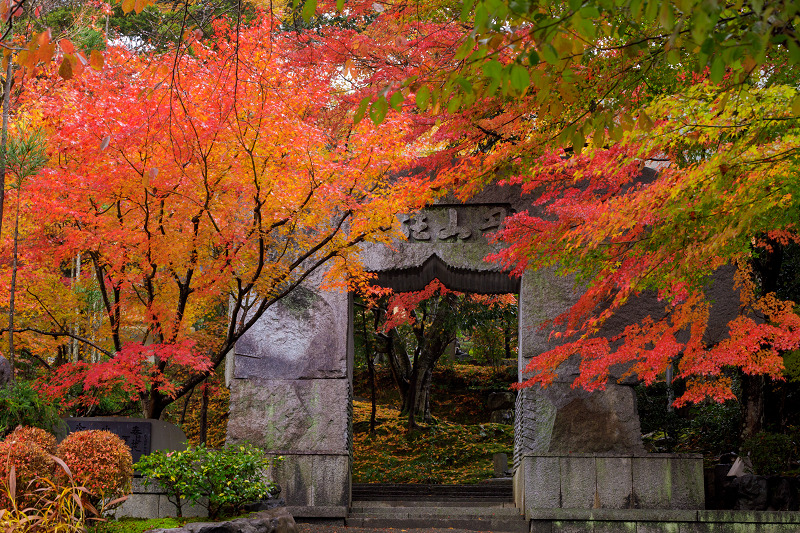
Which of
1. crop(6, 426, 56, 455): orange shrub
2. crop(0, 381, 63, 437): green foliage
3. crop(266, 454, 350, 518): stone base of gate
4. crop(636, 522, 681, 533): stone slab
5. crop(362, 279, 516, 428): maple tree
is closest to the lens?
crop(6, 426, 56, 455): orange shrub

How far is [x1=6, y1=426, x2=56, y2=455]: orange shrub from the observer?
5.17m

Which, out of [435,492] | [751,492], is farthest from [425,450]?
[751,492]

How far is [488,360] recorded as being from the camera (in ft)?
80.1

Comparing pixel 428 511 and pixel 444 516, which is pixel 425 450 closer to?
pixel 428 511

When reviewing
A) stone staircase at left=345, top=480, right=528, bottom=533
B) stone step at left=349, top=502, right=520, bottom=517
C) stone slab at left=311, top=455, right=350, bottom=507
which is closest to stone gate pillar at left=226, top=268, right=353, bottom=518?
stone slab at left=311, top=455, right=350, bottom=507

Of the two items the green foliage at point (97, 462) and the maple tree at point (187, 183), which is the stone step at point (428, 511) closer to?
the maple tree at point (187, 183)

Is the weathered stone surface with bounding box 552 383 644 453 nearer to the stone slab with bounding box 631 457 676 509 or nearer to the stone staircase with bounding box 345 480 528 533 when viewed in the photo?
the stone slab with bounding box 631 457 676 509

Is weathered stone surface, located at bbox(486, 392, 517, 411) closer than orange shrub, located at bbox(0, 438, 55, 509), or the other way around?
orange shrub, located at bbox(0, 438, 55, 509)

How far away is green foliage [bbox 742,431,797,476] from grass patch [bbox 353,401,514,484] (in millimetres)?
7164

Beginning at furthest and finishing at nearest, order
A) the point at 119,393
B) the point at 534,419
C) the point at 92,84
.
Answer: the point at 119,393
the point at 534,419
the point at 92,84

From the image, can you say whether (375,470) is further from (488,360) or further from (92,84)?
(92,84)

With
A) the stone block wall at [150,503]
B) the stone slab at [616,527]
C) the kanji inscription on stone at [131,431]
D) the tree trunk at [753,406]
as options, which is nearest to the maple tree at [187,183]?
the kanji inscription on stone at [131,431]

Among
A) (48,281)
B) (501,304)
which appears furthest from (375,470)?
(48,281)

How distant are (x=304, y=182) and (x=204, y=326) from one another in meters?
8.41
